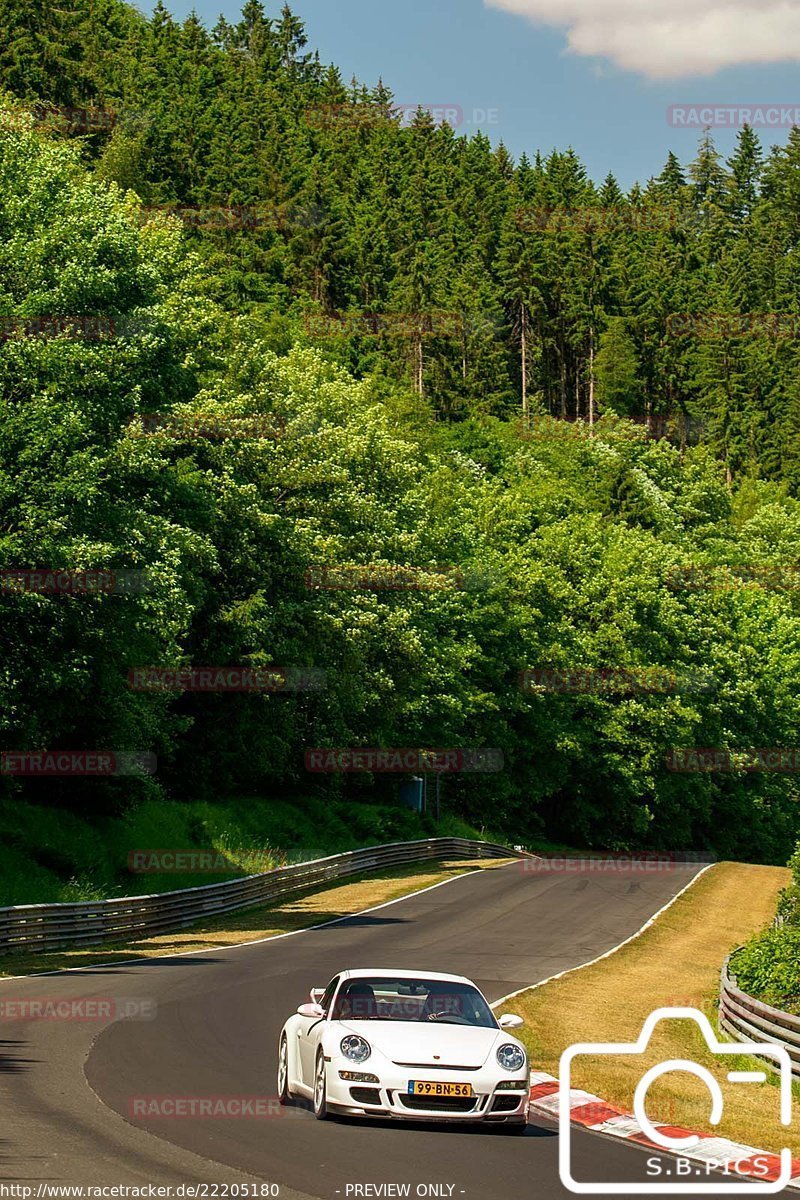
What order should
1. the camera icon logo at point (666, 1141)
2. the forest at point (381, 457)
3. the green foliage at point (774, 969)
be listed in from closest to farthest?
the camera icon logo at point (666, 1141)
the green foliage at point (774, 969)
the forest at point (381, 457)

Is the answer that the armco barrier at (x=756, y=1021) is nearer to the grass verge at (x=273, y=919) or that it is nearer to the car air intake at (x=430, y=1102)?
the car air intake at (x=430, y=1102)

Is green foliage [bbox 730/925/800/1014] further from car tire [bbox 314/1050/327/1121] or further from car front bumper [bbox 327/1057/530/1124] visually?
car tire [bbox 314/1050/327/1121]

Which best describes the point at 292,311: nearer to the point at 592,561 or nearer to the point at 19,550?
the point at 592,561

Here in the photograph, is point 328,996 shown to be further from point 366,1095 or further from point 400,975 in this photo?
point 366,1095

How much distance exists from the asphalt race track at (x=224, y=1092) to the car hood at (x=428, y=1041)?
62 centimetres

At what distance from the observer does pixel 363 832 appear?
5903 cm

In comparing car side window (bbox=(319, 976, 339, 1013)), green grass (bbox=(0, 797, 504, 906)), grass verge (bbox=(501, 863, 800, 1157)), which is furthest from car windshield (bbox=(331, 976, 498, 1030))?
green grass (bbox=(0, 797, 504, 906))

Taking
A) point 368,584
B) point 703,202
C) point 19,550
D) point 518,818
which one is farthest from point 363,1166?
point 703,202

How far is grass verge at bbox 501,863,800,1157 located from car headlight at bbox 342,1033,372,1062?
11.8ft

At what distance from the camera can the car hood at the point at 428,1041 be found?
12156mm

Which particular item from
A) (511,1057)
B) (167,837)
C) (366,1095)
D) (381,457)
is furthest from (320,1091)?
(381,457)

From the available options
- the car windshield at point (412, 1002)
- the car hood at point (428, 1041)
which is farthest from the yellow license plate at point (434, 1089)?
the car windshield at point (412, 1002)

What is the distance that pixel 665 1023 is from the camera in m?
24.4

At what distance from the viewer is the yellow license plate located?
12031 mm
